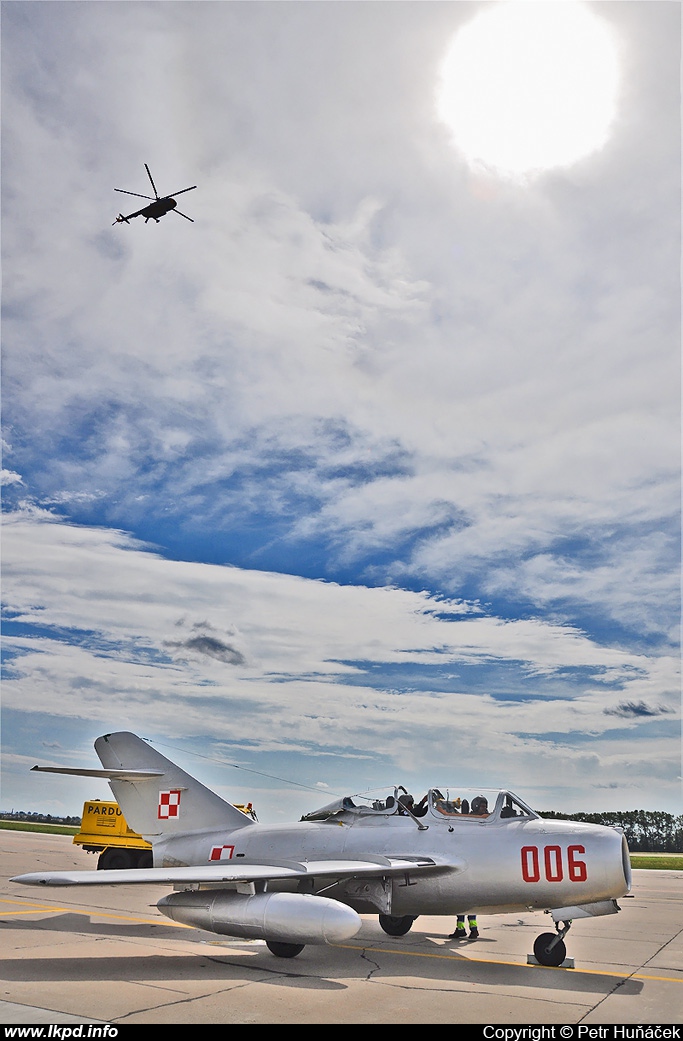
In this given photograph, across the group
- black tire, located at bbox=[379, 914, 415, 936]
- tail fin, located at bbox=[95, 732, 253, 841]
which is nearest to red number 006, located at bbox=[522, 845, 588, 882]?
black tire, located at bbox=[379, 914, 415, 936]

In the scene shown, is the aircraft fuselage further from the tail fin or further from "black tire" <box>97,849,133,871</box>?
"black tire" <box>97,849,133,871</box>

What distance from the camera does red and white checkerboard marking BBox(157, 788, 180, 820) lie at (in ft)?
51.0

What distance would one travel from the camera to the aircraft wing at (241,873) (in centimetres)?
1019

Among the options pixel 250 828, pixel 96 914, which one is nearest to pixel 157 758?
pixel 250 828

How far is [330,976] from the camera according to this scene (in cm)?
1020

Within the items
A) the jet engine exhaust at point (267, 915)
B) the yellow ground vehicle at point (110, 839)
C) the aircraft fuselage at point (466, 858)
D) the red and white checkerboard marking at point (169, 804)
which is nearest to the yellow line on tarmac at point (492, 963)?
the aircraft fuselage at point (466, 858)

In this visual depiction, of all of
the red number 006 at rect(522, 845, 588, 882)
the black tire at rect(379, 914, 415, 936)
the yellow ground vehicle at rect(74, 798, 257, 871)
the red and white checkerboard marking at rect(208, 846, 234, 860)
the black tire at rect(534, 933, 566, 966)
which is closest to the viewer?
the black tire at rect(534, 933, 566, 966)

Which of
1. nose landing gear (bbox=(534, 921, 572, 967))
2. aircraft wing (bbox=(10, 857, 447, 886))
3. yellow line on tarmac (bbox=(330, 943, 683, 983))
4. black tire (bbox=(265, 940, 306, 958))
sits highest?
aircraft wing (bbox=(10, 857, 447, 886))

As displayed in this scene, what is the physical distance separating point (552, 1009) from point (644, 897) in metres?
18.2

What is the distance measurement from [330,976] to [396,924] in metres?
3.74

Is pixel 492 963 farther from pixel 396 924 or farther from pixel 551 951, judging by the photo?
pixel 396 924

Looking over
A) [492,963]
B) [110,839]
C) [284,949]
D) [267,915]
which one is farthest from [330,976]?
[110,839]

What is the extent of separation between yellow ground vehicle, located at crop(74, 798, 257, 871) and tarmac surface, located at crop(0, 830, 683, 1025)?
23.2 feet
